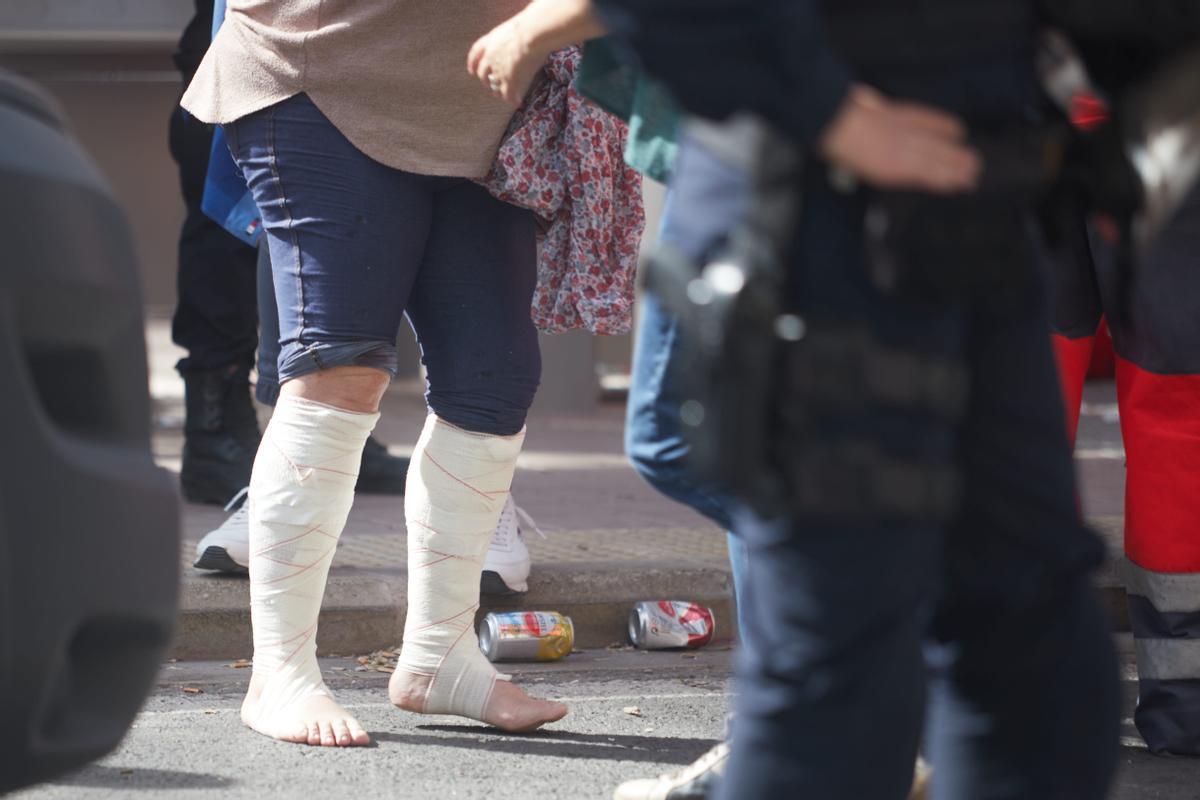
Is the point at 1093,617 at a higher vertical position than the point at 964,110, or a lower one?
lower

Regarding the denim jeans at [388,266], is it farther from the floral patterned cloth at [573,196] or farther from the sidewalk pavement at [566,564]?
the sidewalk pavement at [566,564]

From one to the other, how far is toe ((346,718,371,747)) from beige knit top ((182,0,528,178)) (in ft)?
3.42

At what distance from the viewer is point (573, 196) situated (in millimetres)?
3248

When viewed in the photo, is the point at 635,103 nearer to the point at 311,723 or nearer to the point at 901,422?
the point at 901,422

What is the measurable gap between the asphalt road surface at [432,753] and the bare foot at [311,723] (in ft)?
0.08

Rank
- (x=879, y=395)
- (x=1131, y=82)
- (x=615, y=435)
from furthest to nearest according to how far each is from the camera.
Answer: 1. (x=615, y=435)
2. (x=1131, y=82)
3. (x=879, y=395)

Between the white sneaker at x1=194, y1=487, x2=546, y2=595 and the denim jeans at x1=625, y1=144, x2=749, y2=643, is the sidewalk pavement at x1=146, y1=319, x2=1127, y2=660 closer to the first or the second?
the white sneaker at x1=194, y1=487, x2=546, y2=595

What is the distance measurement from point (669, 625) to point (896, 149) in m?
2.85

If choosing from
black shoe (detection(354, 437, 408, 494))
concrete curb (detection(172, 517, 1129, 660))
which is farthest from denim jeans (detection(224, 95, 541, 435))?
black shoe (detection(354, 437, 408, 494))

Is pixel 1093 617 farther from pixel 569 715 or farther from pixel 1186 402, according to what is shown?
pixel 569 715

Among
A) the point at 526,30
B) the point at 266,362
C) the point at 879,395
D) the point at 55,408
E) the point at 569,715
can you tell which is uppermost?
the point at 526,30

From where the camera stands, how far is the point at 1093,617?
1811 mm

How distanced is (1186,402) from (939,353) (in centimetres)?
187

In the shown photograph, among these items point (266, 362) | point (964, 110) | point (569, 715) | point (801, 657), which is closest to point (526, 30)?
point (964, 110)
